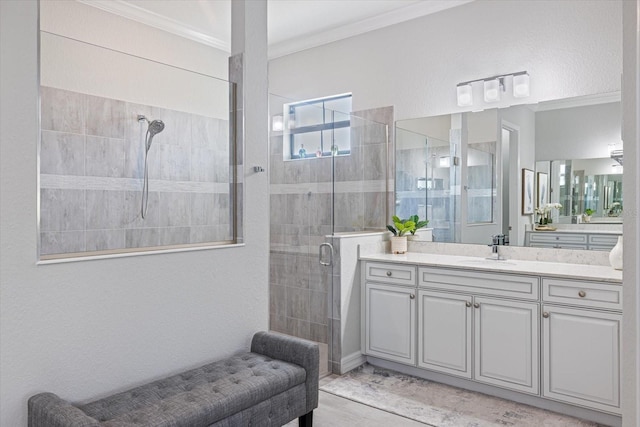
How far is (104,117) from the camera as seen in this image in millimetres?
2568

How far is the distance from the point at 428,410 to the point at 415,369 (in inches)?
21.5

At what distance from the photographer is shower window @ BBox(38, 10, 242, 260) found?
2.13 meters

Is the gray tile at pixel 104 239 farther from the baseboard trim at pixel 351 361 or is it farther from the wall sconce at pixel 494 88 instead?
the wall sconce at pixel 494 88

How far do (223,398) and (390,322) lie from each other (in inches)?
69.1

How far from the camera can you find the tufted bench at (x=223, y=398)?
65.6 inches

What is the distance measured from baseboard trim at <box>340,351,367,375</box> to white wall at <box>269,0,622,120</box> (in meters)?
2.11

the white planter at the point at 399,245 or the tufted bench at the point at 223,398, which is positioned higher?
the white planter at the point at 399,245

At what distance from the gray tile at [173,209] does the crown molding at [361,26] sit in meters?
2.62

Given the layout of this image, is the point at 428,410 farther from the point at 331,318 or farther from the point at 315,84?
the point at 315,84

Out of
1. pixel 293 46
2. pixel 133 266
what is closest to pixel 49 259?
pixel 133 266

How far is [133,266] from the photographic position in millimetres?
2102

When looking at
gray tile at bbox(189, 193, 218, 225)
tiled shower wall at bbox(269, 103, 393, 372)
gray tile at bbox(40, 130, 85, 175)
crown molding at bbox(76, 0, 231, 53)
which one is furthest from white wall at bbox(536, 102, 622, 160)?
crown molding at bbox(76, 0, 231, 53)

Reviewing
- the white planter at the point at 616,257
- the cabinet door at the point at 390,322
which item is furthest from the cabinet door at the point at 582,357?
the cabinet door at the point at 390,322

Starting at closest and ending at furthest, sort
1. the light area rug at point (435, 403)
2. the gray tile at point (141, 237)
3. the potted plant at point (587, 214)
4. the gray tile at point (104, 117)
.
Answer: the gray tile at point (141, 237) < the gray tile at point (104, 117) < the light area rug at point (435, 403) < the potted plant at point (587, 214)
